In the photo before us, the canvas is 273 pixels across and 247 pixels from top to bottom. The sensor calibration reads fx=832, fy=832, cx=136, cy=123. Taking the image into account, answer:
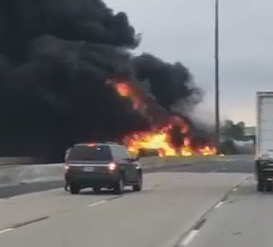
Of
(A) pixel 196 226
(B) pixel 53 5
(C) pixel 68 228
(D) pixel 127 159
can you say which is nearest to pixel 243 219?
(A) pixel 196 226

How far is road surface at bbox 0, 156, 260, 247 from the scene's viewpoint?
1508 cm

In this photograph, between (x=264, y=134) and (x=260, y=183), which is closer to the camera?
(x=264, y=134)

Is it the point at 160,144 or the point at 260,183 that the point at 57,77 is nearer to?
the point at 160,144

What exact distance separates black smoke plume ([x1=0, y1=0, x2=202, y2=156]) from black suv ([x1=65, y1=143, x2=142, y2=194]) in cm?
3213

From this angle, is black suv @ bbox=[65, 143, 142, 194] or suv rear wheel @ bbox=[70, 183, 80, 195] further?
suv rear wheel @ bbox=[70, 183, 80, 195]

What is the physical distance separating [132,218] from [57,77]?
4500cm

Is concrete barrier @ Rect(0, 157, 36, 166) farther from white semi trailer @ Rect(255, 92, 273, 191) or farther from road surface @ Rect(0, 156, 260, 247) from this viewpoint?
white semi trailer @ Rect(255, 92, 273, 191)

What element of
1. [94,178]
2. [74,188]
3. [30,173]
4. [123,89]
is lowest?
[74,188]

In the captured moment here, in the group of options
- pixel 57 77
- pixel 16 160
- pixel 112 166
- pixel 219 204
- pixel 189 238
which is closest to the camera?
pixel 189 238

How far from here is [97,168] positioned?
96.4 feet

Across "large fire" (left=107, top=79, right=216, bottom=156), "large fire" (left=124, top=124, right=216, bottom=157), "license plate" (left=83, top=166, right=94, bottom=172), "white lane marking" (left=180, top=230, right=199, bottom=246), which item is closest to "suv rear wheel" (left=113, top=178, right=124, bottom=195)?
"license plate" (left=83, top=166, right=94, bottom=172)

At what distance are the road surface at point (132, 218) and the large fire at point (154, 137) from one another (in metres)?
35.1

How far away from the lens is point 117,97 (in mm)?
65562

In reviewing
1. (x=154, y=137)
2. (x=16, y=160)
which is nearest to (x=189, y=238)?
(x=16, y=160)
